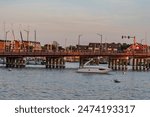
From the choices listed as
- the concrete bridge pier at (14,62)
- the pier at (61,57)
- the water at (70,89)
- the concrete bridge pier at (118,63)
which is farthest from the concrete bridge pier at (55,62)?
the water at (70,89)

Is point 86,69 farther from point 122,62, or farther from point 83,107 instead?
point 83,107

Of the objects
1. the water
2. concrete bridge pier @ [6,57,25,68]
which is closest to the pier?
concrete bridge pier @ [6,57,25,68]

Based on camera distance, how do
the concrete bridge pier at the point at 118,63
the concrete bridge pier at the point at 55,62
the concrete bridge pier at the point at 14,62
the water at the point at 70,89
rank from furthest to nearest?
the concrete bridge pier at the point at 118,63
the concrete bridge pier at the point at 55,62
the concrete bridge pier at the point at 14,62
the water at the point at 70,89

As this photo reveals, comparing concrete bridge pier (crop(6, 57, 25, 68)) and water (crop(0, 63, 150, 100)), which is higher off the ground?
water (crop(0, 63, 150, 100))

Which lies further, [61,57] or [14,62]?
[14,62]

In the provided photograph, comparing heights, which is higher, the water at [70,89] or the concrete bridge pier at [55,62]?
the water at [70,89]

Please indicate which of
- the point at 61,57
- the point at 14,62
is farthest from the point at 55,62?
the point at 14,62

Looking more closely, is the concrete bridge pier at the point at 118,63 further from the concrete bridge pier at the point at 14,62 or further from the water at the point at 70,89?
the water at the point at 70,89

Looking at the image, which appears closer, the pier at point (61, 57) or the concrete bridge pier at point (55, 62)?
the pier at point (61, 57)

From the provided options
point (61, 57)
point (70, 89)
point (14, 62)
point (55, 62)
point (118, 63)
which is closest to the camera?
point (70, 89)

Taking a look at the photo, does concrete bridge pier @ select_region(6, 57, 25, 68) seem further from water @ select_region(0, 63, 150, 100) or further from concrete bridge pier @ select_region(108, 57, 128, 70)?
water @ select_region(0, 63, 150, 100)

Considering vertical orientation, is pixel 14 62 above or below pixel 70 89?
below

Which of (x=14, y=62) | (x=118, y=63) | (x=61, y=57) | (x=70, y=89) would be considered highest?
(x=70, y=89)

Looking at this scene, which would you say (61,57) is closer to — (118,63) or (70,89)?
(118,63)
